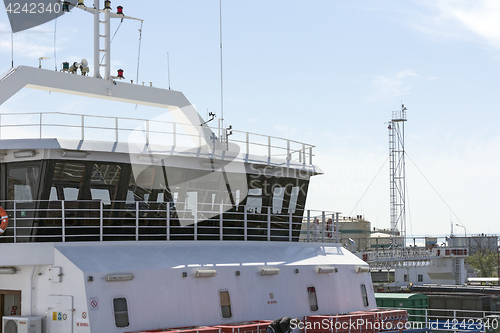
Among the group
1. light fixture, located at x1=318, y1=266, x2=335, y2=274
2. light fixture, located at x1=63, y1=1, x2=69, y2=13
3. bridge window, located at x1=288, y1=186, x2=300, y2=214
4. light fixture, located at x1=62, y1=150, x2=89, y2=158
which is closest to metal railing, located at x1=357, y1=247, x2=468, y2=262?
bridge window, located at x1=288, y1=186, x2=300, y2=214

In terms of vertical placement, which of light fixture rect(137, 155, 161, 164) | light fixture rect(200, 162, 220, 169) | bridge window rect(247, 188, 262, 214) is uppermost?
light fixture rect(137, 155, 161, 164)

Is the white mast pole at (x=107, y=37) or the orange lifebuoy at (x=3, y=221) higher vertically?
the white mast pole at (x=107, y=37)

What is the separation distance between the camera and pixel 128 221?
49.3 ft

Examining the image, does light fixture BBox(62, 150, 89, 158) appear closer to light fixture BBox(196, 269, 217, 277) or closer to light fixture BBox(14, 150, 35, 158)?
light fixture BBox(14, 150, 35, 158)

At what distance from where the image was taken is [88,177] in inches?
573

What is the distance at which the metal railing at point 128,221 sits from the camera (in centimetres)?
1417

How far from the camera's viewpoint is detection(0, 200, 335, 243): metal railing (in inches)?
558

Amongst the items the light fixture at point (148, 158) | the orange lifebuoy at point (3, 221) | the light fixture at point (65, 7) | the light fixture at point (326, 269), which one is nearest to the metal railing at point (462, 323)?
the light fixture at point (326, 269)

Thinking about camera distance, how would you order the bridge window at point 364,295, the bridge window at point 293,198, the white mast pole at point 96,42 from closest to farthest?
1. the bridge window at point 364,295
2. the white mast pole at point 96,42
3. the bridge window at point 293,198

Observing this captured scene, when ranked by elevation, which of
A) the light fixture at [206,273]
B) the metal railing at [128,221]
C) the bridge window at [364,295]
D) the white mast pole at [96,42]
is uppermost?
the white mast pole at [96,42]

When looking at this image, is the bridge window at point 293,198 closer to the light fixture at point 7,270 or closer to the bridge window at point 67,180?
the bridge window at point 67,180

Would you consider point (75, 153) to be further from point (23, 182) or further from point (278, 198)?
point (278, 198)

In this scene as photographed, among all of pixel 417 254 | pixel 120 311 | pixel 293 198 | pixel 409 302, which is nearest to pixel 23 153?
pixel 120 311

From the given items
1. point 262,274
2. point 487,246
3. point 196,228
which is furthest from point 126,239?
point 487,246
